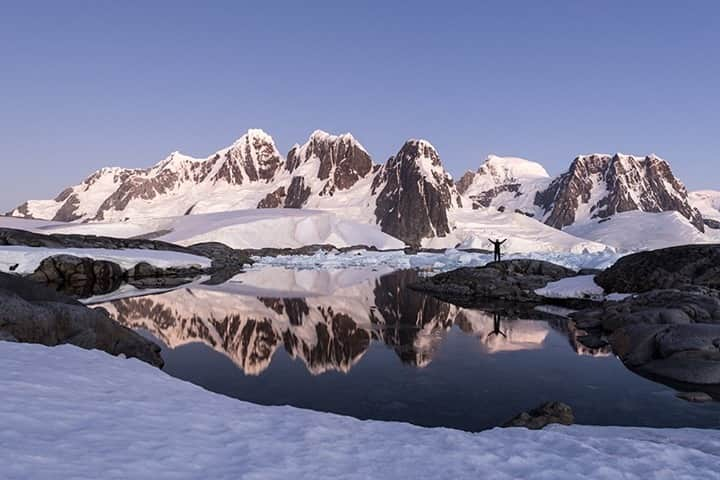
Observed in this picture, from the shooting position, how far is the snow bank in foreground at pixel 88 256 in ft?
114

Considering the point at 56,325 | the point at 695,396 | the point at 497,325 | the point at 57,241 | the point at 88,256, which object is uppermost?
the point at 57,241

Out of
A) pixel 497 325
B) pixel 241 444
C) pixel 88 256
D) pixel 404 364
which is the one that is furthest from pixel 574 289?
pixel 88 256

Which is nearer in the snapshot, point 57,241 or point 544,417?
point 544,417

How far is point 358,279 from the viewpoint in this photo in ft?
136

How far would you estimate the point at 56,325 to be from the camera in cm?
1097

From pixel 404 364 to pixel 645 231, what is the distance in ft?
569

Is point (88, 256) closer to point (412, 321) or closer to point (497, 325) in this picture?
point (412, 321)

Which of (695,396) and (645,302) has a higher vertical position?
(645,302)

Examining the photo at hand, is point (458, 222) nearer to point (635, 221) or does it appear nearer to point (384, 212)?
point (384, 212)

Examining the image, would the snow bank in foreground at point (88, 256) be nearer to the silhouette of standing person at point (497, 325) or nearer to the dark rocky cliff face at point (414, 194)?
the silhouette of standing person at point (497, 325)

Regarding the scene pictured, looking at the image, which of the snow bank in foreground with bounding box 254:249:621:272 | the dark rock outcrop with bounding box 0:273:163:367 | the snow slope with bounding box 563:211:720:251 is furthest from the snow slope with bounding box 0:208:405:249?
the snow slope with bounding box 563:211:720:251

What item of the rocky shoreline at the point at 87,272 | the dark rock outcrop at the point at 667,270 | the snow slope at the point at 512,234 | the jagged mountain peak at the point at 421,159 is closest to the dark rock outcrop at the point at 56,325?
the rocky shoreline at the point at 87,272

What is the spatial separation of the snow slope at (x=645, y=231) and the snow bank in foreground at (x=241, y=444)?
159m

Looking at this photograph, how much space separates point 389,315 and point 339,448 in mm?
17054
